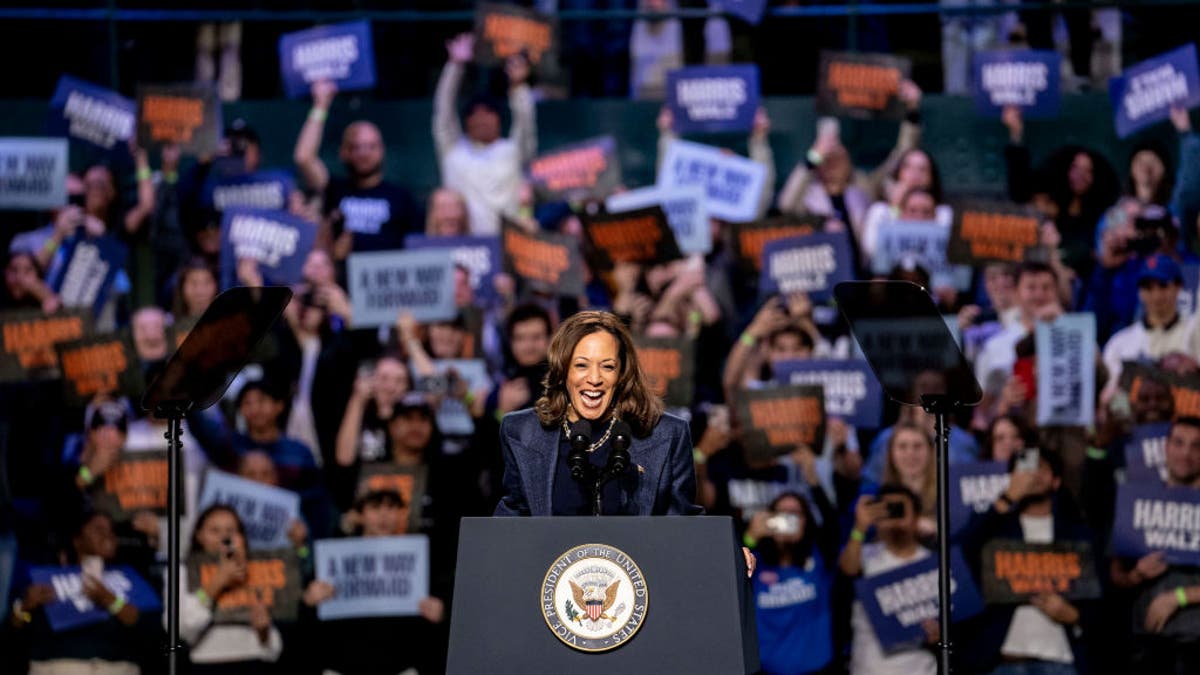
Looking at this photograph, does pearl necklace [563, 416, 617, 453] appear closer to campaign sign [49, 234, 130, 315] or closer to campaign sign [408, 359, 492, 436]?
campaign sign [408, 359, 492, 436]

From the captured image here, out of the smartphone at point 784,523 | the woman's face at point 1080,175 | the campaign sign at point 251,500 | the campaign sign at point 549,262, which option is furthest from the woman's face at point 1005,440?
the campaign sign at point 251,500

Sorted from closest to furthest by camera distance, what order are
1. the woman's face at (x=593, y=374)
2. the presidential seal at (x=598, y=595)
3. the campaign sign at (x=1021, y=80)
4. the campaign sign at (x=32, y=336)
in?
1. the presidential seal at (x=598, y=595)
2. the woman's face at (x=593, y=374)
3. the campaign sign at (x=32, y=336)
4. the campaign sign at (x=1021, y=80)

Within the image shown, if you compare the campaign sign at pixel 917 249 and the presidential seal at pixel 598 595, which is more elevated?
the campaign sign at pixel 917 249

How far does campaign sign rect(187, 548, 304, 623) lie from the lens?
6.33 m

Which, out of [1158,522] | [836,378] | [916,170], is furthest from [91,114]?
[1158,522]

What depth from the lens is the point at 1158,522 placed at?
629 centimetres

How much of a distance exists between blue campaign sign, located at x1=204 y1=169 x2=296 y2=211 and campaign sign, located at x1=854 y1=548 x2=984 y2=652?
9.75 ft

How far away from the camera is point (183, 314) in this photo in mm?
6895

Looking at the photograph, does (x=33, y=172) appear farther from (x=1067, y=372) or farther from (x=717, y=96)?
(x=1067, y=372)

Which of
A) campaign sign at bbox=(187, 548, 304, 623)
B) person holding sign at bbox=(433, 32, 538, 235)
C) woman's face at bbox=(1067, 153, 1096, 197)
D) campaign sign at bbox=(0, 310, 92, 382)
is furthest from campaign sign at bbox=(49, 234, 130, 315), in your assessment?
woman's face at bbox=(1067, 153, 1096, 197)

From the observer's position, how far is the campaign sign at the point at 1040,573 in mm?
6258

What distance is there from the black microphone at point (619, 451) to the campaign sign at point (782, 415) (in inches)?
137

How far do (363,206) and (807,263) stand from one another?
6.39 ft

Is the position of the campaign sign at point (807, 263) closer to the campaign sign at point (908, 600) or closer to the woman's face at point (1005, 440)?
the woman's face at point (1005, 440)
